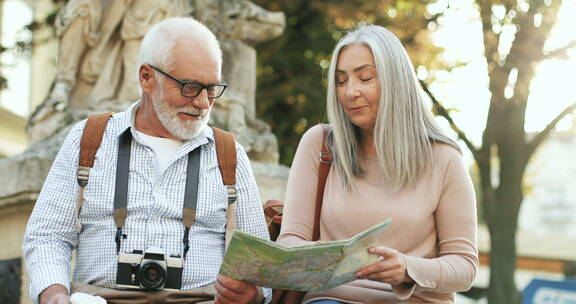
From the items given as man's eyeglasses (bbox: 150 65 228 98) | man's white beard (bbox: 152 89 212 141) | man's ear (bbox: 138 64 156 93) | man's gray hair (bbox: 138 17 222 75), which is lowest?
man's white beard (bbox: 152 89 212 141)

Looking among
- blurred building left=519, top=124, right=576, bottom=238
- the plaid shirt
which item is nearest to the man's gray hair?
the plaid shirt

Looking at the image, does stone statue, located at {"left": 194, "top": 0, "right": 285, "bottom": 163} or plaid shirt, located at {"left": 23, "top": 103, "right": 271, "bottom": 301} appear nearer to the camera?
plaid shirt, located at {"left": 23, "top": 103, "right": 271, "bottom": 301}

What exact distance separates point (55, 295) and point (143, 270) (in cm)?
34

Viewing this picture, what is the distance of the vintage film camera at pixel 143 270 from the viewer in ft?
10.5

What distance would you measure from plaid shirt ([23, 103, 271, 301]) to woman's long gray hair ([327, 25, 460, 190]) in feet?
1.89

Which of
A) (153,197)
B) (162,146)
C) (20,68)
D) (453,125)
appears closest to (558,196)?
(20,68)

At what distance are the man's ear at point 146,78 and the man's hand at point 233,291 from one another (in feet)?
3.15

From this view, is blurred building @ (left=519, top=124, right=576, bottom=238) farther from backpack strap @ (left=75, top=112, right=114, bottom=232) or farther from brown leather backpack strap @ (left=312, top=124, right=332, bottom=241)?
backpack strap @ (left=75, top=112, right=114, bottom=232)

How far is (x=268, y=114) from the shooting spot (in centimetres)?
1562

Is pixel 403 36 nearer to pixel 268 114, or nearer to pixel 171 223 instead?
pixel 268 114

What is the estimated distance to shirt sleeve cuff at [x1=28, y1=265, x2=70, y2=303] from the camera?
3.17 metres

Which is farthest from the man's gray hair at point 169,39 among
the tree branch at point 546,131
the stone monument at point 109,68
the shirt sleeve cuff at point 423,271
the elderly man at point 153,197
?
the tree branch at point 546,131

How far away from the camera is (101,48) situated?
24.3 ft

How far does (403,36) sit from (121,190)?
34.2ft
